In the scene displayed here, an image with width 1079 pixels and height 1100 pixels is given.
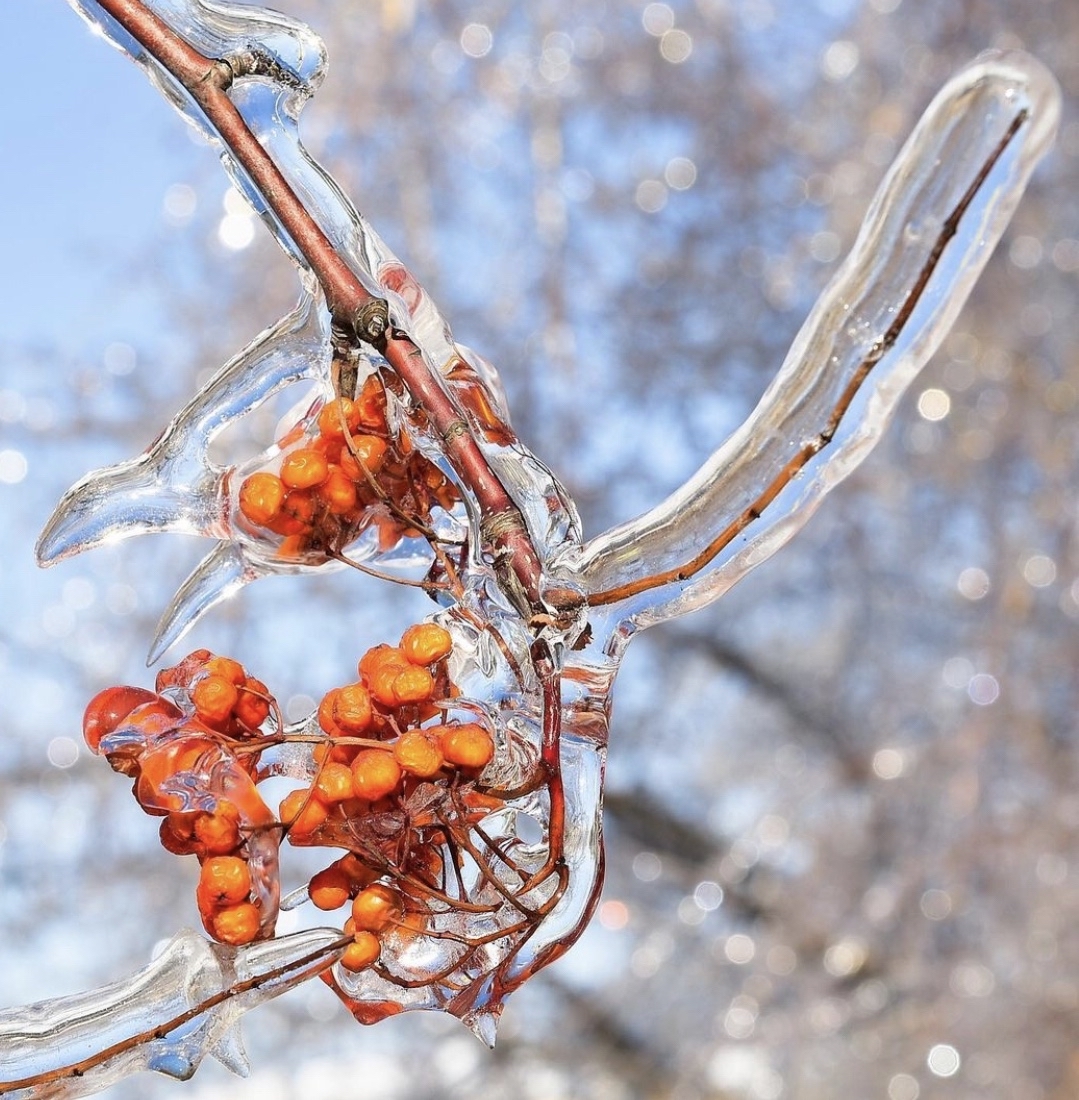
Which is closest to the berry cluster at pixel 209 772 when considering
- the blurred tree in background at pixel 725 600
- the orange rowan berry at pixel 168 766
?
the orange rowan berry at pixel 168 766

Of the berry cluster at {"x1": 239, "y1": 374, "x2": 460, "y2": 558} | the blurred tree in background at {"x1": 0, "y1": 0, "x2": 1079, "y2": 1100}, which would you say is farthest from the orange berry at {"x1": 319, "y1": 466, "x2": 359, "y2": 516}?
the blurred tree in background at {"x1": 0, "y1": 0, "x2": 1079, "y2": 1100}

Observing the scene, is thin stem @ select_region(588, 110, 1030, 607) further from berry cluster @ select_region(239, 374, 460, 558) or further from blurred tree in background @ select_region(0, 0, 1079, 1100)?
blurred tree in background @ select_region(0, 0, 1079, 1100)

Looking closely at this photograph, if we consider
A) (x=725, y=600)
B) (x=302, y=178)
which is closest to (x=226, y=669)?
(x=302, y=178)

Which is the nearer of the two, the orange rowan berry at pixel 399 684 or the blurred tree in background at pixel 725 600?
the orange rowan berry at pixel 399 684

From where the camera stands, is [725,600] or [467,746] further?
[725,600]

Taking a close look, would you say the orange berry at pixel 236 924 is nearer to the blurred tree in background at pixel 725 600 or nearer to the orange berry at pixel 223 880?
the orange berry at pixel 223 880

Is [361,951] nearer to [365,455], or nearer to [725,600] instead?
[365,455]
